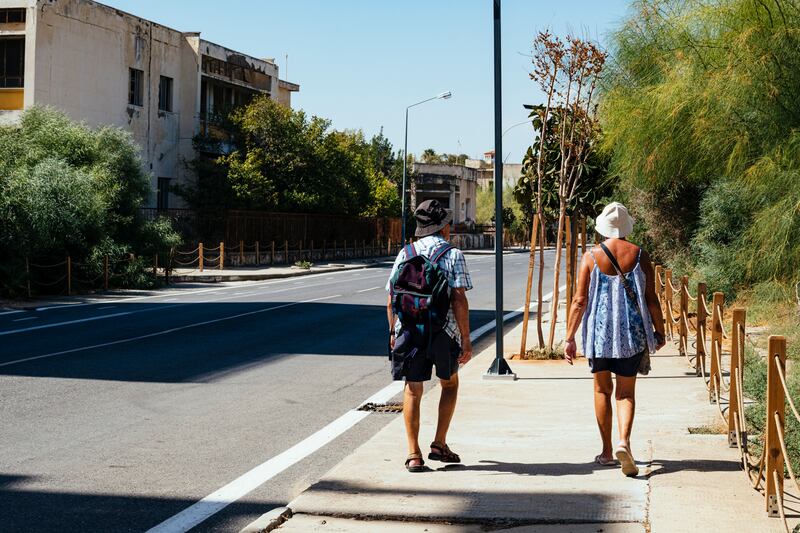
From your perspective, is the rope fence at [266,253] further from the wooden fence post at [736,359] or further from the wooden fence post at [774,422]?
the wooden fence post at [774,422]

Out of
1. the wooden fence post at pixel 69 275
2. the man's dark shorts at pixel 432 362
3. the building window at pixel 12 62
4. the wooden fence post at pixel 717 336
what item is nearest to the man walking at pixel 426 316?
the man's dark shorts at pixel 432 362

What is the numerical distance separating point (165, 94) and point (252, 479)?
40068 mm

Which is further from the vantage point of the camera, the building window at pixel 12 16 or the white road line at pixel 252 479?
the building window at pixel 12 16

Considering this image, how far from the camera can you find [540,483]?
20.7 ft

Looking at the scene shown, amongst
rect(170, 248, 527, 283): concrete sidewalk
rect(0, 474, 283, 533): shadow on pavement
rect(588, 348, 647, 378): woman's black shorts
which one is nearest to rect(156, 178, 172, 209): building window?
rect(170, 248, 527, 283): concrete sidewalk

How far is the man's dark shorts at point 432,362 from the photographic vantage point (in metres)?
6.51

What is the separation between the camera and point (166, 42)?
4416 centimetres

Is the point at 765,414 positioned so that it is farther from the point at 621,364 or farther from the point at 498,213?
the point at 498,213

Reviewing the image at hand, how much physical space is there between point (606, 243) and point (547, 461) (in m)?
1.53

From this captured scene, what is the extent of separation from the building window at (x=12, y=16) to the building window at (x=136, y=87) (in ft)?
19.8

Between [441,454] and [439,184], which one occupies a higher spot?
[439,184]

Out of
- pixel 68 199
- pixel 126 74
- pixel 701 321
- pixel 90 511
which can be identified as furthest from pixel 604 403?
pixel 126 74

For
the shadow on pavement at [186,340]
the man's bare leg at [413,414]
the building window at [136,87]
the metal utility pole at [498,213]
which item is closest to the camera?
the man's bare leg at [413,414]

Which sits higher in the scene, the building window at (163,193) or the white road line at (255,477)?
the building window at (163,193)
